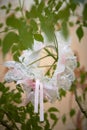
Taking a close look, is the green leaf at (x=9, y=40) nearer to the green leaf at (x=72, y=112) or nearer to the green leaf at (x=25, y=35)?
the green leaf at (x=25, y=35)

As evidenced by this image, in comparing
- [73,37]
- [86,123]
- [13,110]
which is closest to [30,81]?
[13,110]

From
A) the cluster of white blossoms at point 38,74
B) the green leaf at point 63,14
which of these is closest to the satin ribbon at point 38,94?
the cluster of white blossoms at point 38,74

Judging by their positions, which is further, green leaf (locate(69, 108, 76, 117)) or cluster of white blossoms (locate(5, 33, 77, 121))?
green leaf (locate(69, 108, 76, 117))

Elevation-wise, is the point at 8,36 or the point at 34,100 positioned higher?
the point at 8,36

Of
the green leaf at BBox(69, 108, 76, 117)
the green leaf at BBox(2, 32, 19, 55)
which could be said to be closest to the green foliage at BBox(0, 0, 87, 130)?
the green leaf at BBox(2, 32, 19, 55)

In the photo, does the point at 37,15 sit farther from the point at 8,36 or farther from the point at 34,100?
the point at 34,100

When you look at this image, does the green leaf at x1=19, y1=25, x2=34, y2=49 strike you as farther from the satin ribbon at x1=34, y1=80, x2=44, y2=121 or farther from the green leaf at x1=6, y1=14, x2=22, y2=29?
the satin ribbon at x1=34, y1=80, x2=44, y2=121

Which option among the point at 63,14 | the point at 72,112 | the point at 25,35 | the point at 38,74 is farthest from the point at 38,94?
the point at 72,112

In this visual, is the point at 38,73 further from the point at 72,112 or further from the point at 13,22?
the point at 72,112

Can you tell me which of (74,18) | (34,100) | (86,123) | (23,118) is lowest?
(86,123)
